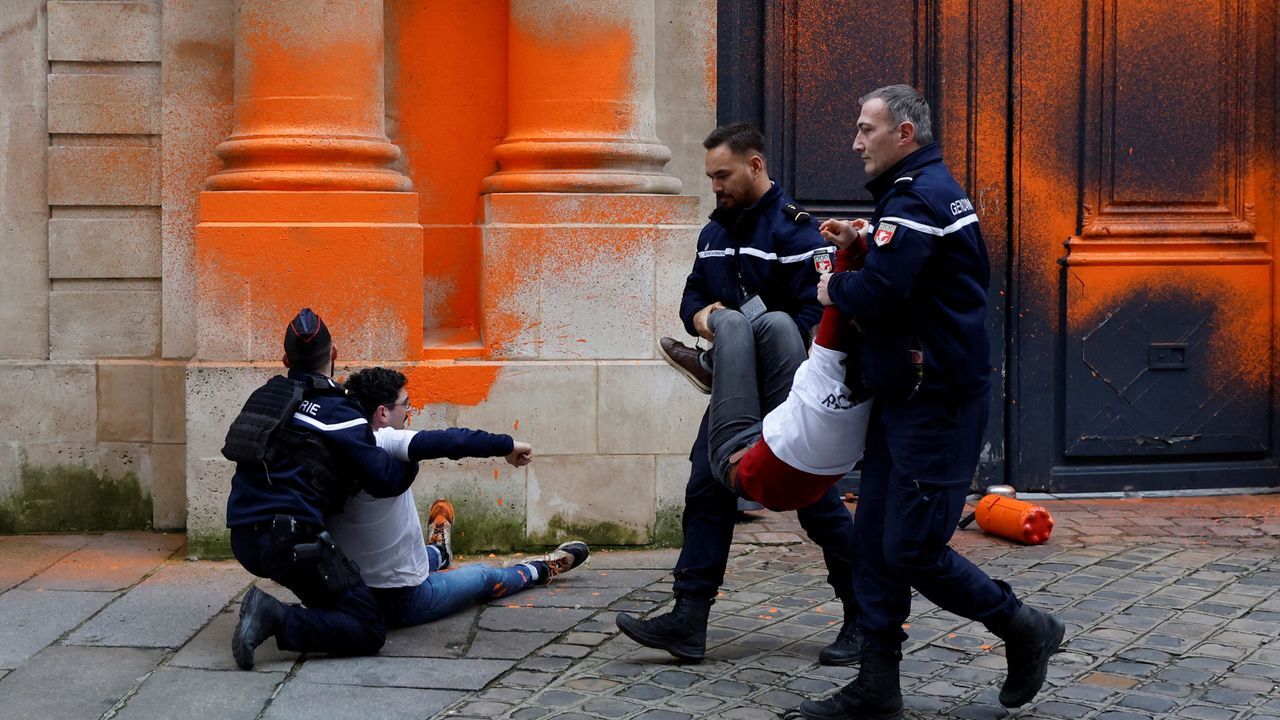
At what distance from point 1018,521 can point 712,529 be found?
2313 mm

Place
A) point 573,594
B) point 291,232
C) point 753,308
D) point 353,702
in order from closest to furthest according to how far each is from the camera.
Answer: point 353,702
point 753,308
point 573,594
point 291,232

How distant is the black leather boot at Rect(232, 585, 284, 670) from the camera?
196 inches

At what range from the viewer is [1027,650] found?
4520mm

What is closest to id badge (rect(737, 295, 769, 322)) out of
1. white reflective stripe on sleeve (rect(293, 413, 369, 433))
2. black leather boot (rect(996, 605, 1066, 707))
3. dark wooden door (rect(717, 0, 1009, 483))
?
black leather boot (rect(996, 605, 1066, 707))

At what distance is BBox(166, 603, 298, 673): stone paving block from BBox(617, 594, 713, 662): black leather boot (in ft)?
3.83

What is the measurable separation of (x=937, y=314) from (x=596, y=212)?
2.71m

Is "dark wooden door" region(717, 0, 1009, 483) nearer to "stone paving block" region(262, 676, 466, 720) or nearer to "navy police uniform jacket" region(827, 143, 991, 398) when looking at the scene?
"navy police uniform jacket" region(827, 143, 991, 398)

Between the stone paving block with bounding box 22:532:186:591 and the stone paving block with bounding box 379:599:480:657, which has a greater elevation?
the stone paving block with bounding box 22:532:186:591

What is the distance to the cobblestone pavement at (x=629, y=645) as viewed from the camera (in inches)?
186

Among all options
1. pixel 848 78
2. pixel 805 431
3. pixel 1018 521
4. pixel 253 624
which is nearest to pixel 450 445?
pixel 253 624

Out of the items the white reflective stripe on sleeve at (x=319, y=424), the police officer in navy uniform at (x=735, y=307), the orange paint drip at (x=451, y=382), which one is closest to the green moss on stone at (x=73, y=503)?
the orange paint drip at (x=451, y=382)

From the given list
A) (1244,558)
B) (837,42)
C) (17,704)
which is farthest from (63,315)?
(1244,558)

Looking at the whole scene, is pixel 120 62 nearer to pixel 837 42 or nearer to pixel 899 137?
pixel 837 42

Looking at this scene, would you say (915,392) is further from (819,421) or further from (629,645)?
(629,645)
